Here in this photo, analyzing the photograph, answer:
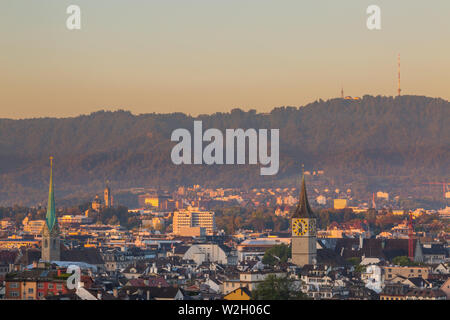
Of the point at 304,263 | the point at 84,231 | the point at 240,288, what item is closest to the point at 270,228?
the point at 84,231

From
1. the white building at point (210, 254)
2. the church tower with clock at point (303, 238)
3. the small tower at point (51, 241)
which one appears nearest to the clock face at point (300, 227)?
the church tower with clock at point (303, 238)

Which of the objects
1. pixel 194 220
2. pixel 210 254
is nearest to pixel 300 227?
pixel 210 254

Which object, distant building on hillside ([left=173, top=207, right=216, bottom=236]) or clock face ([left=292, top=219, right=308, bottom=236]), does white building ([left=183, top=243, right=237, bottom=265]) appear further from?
distant building on hillside ([left=173, top=207, right=216, bottom=236])

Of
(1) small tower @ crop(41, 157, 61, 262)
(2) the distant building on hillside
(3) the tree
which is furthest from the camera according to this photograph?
(2) the distant building on hillside

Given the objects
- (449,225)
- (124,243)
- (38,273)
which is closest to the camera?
(38,273)

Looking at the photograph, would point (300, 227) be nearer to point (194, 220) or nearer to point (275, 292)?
point (275, 292)

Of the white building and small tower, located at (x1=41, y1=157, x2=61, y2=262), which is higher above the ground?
small tower, located at (x1=41, y1=157, x2=61, y2=262)

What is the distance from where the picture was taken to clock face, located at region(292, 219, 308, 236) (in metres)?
80.8

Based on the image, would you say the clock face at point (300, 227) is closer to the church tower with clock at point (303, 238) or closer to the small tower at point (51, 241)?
the church tower with clock at point (303, 238)

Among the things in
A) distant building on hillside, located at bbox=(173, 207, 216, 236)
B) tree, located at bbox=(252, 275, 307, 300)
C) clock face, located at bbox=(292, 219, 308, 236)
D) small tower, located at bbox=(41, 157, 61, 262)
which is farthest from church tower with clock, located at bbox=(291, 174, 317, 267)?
distant building on hillside, located at bbox=(173, 207, 216, 236)

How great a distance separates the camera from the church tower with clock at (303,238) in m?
78.1
